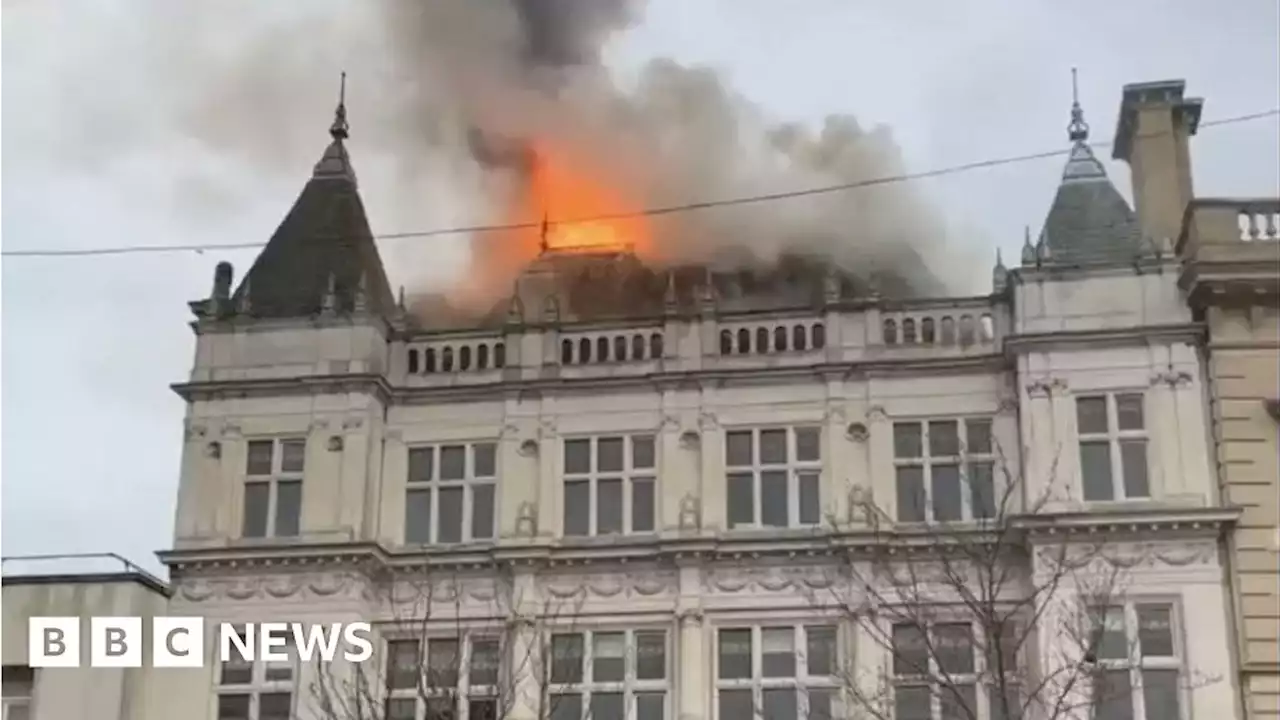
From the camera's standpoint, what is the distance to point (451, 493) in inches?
1025

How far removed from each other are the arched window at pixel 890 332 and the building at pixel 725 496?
0.05 metres

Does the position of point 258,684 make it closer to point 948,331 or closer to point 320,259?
point 320,259

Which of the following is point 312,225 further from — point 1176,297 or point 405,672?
point 1176,297

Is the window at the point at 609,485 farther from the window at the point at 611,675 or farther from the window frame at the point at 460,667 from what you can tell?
the window frame at the point at 460,667

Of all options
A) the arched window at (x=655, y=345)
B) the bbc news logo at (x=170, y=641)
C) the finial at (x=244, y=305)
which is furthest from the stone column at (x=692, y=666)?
the finial at (x=244, y=305)

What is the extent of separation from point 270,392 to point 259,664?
441cm

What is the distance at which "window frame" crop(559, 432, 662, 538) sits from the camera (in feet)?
83.0

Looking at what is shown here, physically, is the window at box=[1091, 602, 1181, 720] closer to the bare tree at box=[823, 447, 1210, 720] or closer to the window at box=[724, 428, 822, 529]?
the bare tree at box=[823, 447, 1210, 720]

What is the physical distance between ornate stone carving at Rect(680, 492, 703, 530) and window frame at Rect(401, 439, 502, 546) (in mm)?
2946

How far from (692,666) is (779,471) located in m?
3.34

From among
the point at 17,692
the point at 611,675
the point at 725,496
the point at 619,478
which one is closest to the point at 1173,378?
the point at 725,496

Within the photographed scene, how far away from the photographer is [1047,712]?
2211 cm

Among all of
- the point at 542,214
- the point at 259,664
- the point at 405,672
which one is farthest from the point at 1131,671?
the point at 542,214

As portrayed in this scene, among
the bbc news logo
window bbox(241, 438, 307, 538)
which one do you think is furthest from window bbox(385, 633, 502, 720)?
window bbox(241, 438, 307, 538)
